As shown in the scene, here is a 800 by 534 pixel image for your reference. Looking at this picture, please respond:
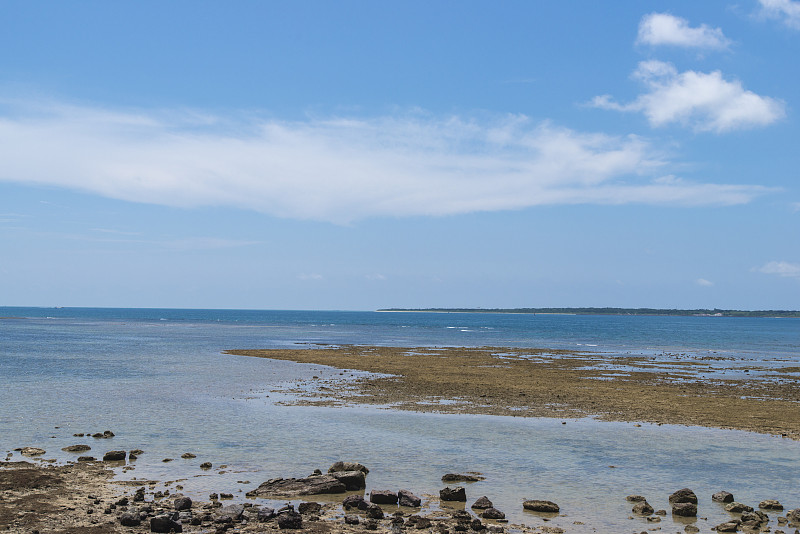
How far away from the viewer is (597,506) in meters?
15.2

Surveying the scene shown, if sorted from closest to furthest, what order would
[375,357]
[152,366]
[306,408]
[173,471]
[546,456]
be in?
[173,471] → [546,456] → [306,408] → [152,366] → [375,357]

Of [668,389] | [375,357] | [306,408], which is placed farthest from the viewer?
[375,357]

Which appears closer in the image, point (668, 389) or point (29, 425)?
point (29, 425)

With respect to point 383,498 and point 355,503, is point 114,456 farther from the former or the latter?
point 383,498

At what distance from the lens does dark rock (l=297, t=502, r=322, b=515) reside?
14.3 m

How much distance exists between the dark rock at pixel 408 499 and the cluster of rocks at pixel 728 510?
187 inches

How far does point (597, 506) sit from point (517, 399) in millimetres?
17798

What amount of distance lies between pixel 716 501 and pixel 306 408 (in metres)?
17.8

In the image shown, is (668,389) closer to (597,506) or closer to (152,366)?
(597,506)

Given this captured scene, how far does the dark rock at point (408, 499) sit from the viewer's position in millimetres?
14914

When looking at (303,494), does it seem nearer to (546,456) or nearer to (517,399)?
(546,456)

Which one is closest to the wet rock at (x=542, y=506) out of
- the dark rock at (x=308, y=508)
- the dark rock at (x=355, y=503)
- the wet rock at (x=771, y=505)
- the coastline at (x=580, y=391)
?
the dark rock at (x=355, y=503)

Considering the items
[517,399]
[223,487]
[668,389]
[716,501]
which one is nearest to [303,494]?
[223,487]

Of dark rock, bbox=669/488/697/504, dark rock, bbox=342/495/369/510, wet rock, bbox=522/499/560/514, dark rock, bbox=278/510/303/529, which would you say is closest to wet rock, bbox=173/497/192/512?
dark rock, bbox=278/510/303/529
